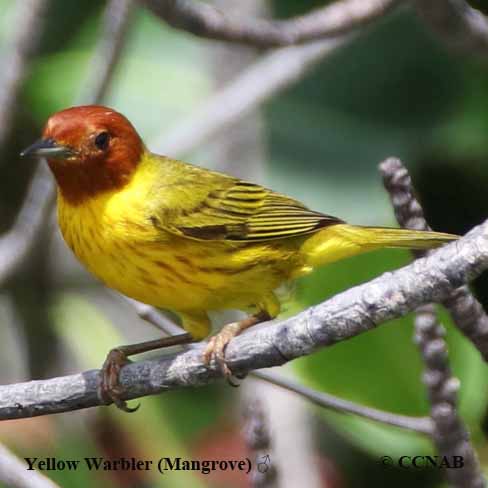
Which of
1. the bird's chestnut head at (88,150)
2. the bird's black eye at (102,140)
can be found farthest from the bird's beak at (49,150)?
the bird's black eye at (102,140)

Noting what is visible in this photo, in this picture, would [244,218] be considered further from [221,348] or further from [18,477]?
[18,477]

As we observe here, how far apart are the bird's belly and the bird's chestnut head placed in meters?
0.13

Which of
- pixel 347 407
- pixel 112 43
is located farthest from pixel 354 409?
pixel 112 43

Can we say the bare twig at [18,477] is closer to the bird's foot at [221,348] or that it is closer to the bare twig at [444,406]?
the bird's foot at [221,348]

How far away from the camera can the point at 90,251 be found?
3525 mm

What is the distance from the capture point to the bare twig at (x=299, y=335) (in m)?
2.43

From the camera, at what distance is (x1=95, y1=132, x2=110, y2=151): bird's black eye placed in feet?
11.6

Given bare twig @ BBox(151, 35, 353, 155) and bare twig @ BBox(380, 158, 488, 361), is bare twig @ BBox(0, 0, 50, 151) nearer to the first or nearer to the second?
bare twig @ BBox(151, 35, 353, 155)

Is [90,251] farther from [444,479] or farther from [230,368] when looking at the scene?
[444,479]

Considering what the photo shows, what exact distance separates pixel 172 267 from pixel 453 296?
1.05 m

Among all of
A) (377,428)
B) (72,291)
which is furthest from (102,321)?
(377,428)

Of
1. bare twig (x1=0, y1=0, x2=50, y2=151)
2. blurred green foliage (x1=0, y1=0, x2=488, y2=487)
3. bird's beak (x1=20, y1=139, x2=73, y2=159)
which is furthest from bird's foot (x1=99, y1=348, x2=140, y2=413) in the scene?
bare twig (x1=0, y1=0, x2=50, y2=151)

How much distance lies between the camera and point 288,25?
361 centimetres

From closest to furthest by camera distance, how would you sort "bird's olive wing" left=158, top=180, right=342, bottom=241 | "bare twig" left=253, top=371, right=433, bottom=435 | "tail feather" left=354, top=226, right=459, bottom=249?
"bare twig" left=253, top=371, right=433, bottom=435, "tail feather" left=354, top=226, right=459, bottom=249, "bird's olive wing" left=158, top=180, right=342, bottom=241
